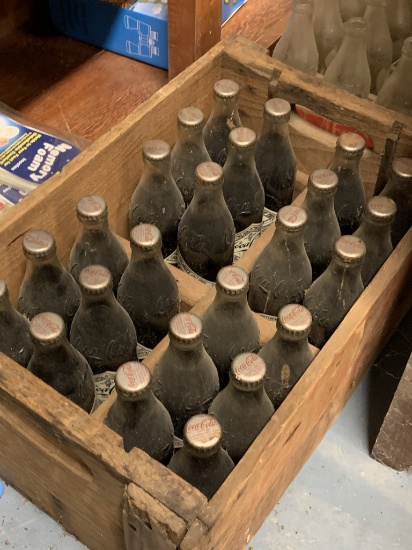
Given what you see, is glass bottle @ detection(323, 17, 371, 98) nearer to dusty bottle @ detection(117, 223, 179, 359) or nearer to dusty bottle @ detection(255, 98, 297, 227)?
dusty bottle @ detection(255, 98, 297, 227)

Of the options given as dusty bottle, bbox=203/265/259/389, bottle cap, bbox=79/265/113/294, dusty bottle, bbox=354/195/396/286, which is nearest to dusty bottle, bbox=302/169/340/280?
dusty bottle, bbox=354/195/396/286

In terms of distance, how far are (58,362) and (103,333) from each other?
3.1 inches

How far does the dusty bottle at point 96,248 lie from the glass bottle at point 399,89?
493 mm

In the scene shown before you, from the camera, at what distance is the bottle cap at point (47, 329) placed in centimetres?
66

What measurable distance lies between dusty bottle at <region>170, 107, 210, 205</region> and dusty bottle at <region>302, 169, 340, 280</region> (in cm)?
17

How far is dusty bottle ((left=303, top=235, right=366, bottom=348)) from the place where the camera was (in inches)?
30.4

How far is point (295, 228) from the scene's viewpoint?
2.54 feet

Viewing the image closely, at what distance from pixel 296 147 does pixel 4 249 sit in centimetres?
49

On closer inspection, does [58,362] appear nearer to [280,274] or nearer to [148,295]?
[148,295]

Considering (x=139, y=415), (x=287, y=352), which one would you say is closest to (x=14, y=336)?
(x=139, y=415)

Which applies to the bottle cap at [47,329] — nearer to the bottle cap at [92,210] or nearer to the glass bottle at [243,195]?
the bottle cap at [92,210]

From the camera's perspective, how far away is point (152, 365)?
2.42 feet

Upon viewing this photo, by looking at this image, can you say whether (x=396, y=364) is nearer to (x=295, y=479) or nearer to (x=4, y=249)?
(x=295, y=479)

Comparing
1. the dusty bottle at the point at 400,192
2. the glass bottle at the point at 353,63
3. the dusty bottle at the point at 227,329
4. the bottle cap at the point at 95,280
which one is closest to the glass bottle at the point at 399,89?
the glass bottle at the point at 353,63
